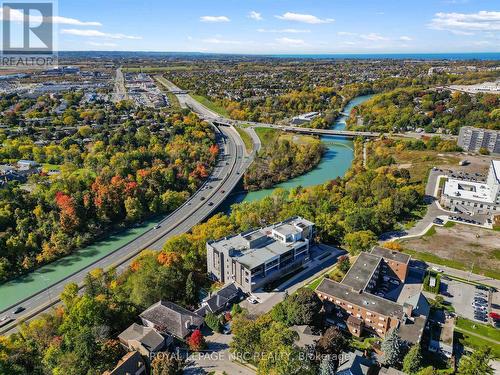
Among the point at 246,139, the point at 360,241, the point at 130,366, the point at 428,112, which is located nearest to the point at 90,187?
the point at 130,366

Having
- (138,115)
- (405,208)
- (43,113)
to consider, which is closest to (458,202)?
(405,208)

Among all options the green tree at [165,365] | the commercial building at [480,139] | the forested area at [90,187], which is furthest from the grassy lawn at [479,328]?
the commercial building at [480,139]

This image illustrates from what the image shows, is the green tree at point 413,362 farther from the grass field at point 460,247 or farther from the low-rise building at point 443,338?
the grass field at point 460,247

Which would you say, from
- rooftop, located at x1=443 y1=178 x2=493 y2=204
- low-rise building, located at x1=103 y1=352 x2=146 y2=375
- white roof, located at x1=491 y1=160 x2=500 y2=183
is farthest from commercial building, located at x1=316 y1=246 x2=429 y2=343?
white roof, located at x1=491 y1=160 x2=500 y2=183

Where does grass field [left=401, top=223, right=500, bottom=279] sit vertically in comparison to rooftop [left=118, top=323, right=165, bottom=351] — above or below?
above

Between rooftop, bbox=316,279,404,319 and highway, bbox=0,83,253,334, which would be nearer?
rooftop, bbox=316,279,404,319

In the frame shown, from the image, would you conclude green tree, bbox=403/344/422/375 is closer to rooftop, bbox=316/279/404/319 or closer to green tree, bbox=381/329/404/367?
green tree, bbox=381/329/404/367
